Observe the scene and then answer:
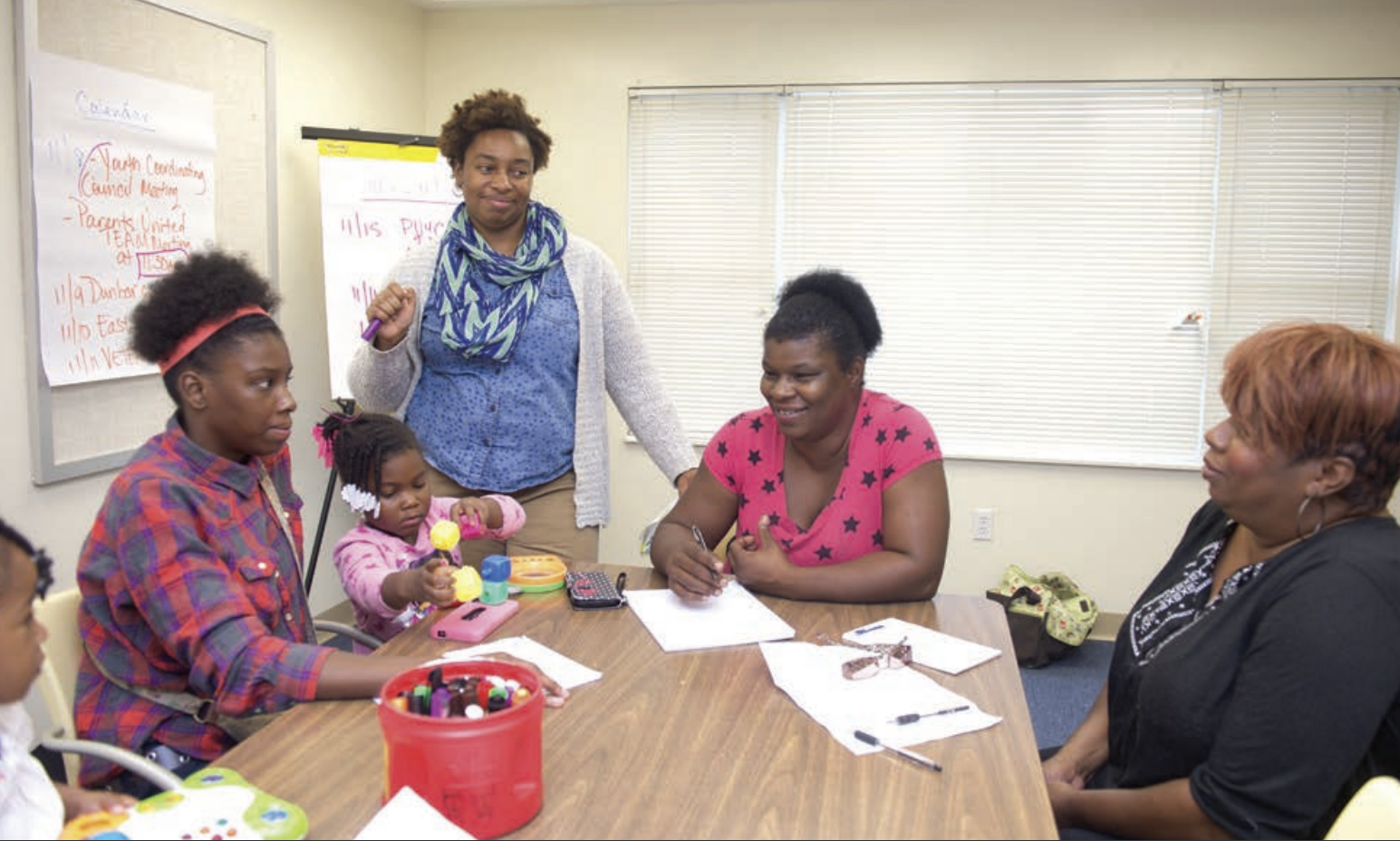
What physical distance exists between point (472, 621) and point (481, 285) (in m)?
0.89

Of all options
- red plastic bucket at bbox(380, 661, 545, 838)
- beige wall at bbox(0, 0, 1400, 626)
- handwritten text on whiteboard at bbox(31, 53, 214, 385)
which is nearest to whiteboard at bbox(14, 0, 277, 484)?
handwritten text on whiteboard at bbox(31, 53, 214, 385)

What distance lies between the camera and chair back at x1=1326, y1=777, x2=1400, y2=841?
101 centimetres

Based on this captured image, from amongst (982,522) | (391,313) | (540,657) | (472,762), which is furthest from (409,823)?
(982,522)

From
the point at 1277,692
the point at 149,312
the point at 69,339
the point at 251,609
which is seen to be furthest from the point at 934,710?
the point at 69,339

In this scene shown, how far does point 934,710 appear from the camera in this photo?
1.43 m

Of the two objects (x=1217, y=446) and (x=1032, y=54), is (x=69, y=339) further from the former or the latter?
(x=1032, y=54)

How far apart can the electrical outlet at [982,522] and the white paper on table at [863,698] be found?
271 centimetres

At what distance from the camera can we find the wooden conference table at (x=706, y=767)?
112cm

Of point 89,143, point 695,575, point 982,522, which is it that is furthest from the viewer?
point 982,522

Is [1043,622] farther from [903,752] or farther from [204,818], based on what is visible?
[204,818]

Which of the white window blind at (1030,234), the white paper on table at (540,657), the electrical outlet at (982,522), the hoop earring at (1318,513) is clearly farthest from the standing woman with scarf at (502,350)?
the electrical outlet at (982,522)

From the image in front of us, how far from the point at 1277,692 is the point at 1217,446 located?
349 millimetres

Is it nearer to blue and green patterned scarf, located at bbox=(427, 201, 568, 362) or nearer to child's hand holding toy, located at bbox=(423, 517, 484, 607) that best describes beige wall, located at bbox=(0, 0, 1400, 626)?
blue and green patterned scarf, located at bbox=(427, 201, 568, 362)

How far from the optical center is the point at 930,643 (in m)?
1.72
